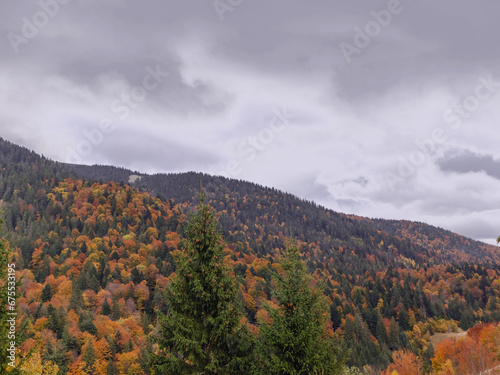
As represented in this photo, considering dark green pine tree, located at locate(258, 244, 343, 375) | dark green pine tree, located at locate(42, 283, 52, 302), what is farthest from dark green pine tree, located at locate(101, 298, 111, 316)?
dark green pine tree, located at locate(258, 244, 343, 375)

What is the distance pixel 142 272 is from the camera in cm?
12544

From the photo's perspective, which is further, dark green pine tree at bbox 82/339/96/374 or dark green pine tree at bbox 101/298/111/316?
dark green pine tree at bbox 101/298/111/316

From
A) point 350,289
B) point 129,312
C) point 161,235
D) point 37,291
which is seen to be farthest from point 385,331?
point 37,291

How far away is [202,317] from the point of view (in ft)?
46.6

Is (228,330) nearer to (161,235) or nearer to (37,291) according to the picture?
(37,291)

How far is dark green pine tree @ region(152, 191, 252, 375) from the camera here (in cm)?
1320

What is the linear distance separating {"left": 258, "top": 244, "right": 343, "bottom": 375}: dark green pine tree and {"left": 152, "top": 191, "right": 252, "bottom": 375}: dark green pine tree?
1.57 m

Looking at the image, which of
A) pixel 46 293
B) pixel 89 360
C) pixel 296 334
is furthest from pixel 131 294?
pixel 296 334

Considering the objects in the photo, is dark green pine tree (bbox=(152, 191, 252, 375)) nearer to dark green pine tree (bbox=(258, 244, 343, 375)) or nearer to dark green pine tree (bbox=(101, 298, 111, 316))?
dark green pine tree (bbox=(258, 244, 343, 375))

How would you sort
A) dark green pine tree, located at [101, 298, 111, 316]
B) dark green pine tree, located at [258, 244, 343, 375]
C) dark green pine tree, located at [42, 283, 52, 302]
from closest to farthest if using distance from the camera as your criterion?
dark green pine tree, located at [258, 244, 343, 375], dark green pine tree, located at [101, 298, 111, 316], dark green pine tree, located at [42, 283, 52, 302]

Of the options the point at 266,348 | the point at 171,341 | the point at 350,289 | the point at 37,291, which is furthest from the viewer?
the point at 350,289

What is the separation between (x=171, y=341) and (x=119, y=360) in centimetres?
7502

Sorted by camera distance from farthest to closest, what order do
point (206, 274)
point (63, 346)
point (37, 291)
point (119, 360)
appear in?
point (37, 291), point (119, 360), point (63, 346), point (206, 274)

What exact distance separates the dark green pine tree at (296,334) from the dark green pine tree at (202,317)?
157 centimetres
